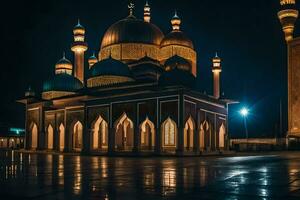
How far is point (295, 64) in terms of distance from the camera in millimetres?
35062

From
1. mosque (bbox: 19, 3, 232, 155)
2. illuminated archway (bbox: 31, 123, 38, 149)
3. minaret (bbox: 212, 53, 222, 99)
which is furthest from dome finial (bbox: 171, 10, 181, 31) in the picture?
illuminated archway (bbox: 31, 123, 38, 149)

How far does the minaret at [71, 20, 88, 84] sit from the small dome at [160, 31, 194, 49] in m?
8.94

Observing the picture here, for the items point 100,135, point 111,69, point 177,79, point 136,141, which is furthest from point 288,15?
point 100,135

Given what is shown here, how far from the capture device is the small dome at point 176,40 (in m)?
38.6

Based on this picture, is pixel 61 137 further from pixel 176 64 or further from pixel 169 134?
pixel 176 64

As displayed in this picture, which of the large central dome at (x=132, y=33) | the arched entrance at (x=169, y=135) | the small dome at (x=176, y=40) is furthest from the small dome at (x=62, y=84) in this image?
the arched entrance at (x=169, y=135)

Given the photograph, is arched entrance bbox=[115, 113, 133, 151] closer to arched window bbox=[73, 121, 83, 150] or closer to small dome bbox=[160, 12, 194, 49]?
arched window bbox=[73, 121, 83, 150]

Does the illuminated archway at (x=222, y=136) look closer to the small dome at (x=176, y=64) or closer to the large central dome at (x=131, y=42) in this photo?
the small dome at (x=176, y=64)

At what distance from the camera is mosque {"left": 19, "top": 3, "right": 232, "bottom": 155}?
27969mm

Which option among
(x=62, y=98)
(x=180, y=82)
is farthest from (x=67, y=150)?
(x=180, y=82)

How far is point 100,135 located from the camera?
32.0m

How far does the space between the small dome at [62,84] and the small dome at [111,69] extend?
410 cm

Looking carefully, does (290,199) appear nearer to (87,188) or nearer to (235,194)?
(235,194)

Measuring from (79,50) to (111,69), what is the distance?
8941 mm
